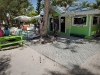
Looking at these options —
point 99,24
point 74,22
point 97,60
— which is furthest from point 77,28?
point 97,60

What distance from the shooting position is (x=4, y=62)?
17.9 feet

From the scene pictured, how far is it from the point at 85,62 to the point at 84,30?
6.75 meters

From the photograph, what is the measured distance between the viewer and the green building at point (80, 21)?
10.8m

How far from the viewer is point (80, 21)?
12.2 m

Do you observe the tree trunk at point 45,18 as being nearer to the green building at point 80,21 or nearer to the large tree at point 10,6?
the green building at point 80,21

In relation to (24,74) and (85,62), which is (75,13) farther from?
(24,74)

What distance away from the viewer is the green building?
10.8 meters

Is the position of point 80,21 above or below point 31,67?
above

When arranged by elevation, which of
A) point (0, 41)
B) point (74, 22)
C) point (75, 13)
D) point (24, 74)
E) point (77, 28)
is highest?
point (75, 13)

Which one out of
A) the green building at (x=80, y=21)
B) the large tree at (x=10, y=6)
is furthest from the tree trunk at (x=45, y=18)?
the large tree at (x=10, y=6)

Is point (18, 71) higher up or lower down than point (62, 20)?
lower down

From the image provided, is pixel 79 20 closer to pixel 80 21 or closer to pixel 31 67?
pixel 80 21

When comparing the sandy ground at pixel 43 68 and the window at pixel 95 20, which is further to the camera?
the window at pixel 95 20

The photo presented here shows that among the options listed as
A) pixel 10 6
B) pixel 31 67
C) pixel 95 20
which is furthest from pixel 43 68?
pixel 10 6
